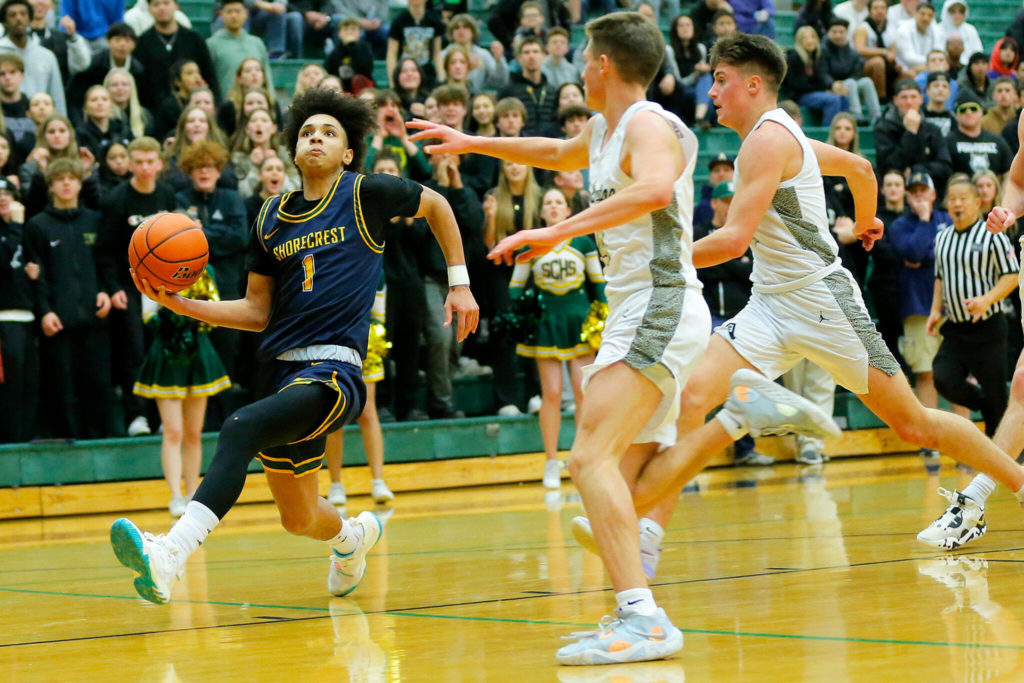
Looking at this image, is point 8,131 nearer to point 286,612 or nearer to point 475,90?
point 475,90

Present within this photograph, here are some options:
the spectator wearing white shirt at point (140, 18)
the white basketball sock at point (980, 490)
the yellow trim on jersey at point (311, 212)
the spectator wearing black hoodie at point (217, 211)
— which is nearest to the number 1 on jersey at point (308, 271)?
the yellow trim on jersey at point (311, 212)

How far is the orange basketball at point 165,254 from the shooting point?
17.7 ft

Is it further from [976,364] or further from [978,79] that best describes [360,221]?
[978,79]

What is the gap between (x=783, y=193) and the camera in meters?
5.66

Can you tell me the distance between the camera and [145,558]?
4762mm

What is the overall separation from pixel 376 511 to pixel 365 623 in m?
5.04

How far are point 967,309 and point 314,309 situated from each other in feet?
20.8

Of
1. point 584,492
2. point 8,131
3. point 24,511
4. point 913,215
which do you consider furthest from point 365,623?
point 913,215

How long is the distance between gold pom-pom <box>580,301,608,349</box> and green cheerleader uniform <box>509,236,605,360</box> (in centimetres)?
4

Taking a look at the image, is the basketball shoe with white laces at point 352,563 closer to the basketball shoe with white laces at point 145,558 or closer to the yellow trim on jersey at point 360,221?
the basketball shoe with white laces at point 145,558

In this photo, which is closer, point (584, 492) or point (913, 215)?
point (584, 492)

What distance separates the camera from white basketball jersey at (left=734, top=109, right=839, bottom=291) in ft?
18.6

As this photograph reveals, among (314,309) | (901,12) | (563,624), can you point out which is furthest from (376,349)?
(901,12)

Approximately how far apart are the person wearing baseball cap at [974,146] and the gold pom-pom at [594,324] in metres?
5.61
